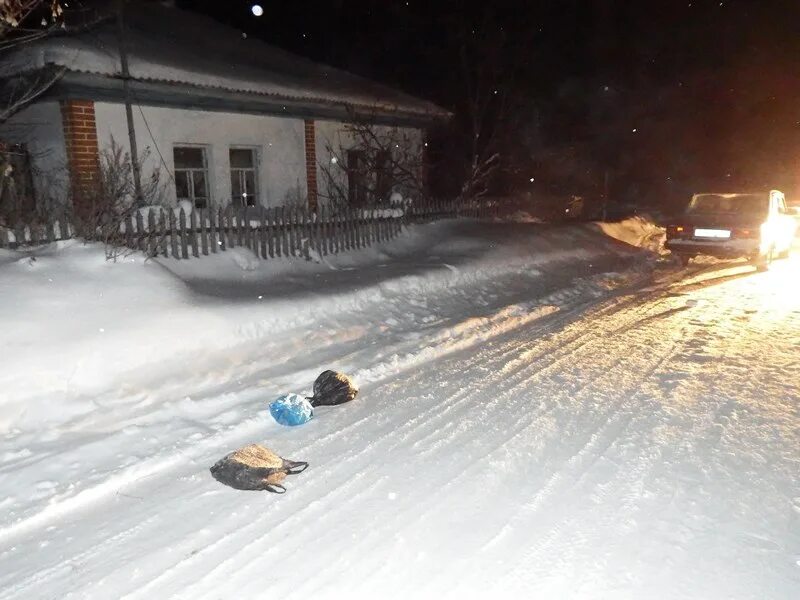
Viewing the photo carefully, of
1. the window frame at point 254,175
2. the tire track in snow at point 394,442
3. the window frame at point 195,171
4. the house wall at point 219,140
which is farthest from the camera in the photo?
the window frame at point 254,175

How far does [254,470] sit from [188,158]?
1045 cm

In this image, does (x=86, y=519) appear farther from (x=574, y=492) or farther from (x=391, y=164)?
(x=391, y=164)

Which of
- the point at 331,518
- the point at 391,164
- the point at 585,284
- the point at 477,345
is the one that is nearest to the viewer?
the point at 331,518

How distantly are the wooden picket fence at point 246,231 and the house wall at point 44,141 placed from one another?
7.62 ft

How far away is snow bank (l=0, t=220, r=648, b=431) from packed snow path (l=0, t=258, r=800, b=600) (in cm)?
68

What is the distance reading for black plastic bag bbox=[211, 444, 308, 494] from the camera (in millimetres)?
3904

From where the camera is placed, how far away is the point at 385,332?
779 centimetres

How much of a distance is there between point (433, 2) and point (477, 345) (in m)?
21.7

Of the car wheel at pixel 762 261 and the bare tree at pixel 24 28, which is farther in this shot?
the car wheel at pixel 762 261

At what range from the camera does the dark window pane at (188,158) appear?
12.7 m

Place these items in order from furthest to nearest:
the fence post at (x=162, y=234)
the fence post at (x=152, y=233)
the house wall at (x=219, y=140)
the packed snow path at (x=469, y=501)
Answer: the house wall at (x=219, y=140), the fence post at (x=162, y=234), the fence post at (x=152, y=233), the packed snow path at (x=469, y=501)

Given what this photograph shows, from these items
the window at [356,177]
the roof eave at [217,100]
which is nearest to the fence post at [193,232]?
the roof eave at [217,100]

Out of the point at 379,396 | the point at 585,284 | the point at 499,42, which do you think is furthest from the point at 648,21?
the point at 379,396

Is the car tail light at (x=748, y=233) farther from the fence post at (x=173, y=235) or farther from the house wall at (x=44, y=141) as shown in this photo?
the house wall at (x=44, y=141)
